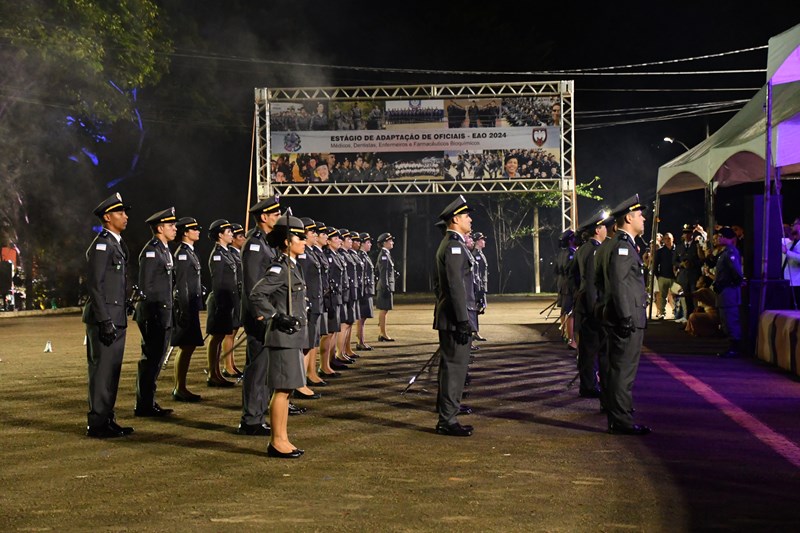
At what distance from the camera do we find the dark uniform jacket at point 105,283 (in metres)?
8.05

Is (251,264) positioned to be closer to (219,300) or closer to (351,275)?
(219,300)

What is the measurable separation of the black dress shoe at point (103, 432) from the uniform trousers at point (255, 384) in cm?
117

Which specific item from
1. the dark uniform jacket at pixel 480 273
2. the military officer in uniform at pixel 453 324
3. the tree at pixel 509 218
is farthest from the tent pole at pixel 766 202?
the tree at pixel 509 218

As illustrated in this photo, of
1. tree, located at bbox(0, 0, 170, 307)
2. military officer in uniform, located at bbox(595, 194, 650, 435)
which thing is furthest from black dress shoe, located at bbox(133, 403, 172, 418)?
tree, located at bbox(0, 0, 170, 307)

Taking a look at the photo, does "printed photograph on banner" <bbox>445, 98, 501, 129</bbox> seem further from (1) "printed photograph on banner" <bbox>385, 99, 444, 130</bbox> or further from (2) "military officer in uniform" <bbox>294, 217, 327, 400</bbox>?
(2) "military officer in uniform" <bbox>294, 217, 327, 400</bbox>

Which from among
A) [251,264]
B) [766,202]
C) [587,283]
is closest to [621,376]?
[587,283]

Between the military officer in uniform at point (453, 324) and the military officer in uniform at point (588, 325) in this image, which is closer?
the military officer in uniform at point (453, 324)

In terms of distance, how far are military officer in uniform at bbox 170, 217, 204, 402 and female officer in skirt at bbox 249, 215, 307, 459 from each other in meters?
3.18

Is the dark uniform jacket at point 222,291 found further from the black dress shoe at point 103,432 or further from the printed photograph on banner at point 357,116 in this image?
the printed photograph on banner at point 357,116

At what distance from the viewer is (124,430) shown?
8.13 meters

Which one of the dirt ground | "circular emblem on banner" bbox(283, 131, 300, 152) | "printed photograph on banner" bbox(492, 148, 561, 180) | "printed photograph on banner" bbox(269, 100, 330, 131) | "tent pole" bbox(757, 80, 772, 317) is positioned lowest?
the dirt ground

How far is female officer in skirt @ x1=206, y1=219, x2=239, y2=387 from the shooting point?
37.8ft

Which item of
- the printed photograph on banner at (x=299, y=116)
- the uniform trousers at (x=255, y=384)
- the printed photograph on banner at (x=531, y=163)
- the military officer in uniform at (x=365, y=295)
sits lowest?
the uniform trousers at (x=255, y=384)

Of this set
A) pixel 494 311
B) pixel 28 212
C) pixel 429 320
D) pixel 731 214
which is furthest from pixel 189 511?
pixel 731 214
